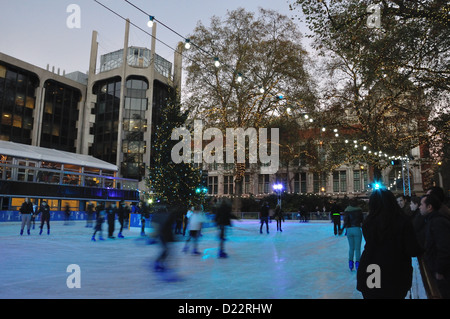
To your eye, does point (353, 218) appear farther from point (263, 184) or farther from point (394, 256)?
point (263, 184)

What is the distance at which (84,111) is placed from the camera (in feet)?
183

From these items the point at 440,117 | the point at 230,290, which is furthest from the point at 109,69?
the point at 230,290

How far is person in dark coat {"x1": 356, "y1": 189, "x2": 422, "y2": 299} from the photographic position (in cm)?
301

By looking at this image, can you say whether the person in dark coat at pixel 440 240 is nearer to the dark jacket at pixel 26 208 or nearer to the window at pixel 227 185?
the dark jacket at pixel 26 208

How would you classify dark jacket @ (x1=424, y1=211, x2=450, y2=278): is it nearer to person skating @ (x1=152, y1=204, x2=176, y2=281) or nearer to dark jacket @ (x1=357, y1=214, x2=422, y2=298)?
dark jacket @ (x1=357, y1=214, x2=422, y2=298)

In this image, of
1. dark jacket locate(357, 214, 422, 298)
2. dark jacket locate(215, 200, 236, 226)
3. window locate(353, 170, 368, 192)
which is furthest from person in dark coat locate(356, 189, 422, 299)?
window locate(353, 170, 368, 192)

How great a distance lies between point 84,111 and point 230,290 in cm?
5699

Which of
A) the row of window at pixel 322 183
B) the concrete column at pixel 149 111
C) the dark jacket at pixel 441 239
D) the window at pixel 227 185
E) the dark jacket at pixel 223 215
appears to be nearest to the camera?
the dark jacket at pixel 441 239

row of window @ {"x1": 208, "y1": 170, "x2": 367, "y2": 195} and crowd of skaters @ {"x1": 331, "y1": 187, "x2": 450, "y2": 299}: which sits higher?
row of window @ {"x1": 208, "y1": 170, "x2": 367, "y2": 195}

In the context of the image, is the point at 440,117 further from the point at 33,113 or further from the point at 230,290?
the point at 33,113

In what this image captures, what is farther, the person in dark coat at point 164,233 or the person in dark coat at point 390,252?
the person in dark coat at point 164,233

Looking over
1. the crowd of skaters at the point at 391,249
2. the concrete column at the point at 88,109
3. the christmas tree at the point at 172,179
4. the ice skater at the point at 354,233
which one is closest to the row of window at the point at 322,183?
the christmas tree at the point at 172,179

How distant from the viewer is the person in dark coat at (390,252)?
3.01 m

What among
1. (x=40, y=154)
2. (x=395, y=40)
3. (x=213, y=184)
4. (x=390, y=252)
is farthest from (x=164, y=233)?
(x=213, y=184)
